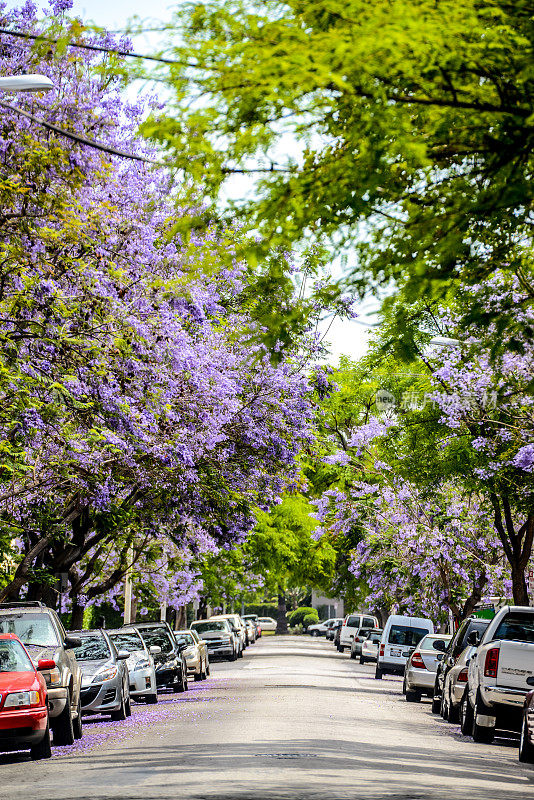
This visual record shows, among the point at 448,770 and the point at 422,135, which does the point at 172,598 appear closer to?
the point at 448,770

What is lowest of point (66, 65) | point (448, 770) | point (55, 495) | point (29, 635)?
point (448, 770)

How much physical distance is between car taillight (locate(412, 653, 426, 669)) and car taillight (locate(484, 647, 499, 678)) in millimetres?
12843

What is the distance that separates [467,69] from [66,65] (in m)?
11.0

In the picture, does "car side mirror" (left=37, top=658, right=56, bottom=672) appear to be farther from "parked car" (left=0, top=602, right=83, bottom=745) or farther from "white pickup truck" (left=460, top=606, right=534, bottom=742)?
"white pickup truck" (left=460, top=606, right=534, bottom=742)

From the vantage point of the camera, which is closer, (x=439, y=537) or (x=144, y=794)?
(x=144, y=794)

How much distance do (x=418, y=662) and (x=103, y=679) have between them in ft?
38.7

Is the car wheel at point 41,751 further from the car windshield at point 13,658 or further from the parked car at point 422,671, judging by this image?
the parked car at point 422,671

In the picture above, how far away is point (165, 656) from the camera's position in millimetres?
31047

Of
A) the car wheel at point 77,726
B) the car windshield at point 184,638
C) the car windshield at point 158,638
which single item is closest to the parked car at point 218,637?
the car windshield at point 184,638

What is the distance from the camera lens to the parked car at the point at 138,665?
26.4 m

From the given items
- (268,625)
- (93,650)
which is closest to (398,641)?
(93,650)

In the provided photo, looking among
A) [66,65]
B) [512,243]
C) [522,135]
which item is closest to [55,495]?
[66,65]

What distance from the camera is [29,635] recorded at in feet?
59.4

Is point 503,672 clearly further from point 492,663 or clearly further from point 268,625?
point 268,625
